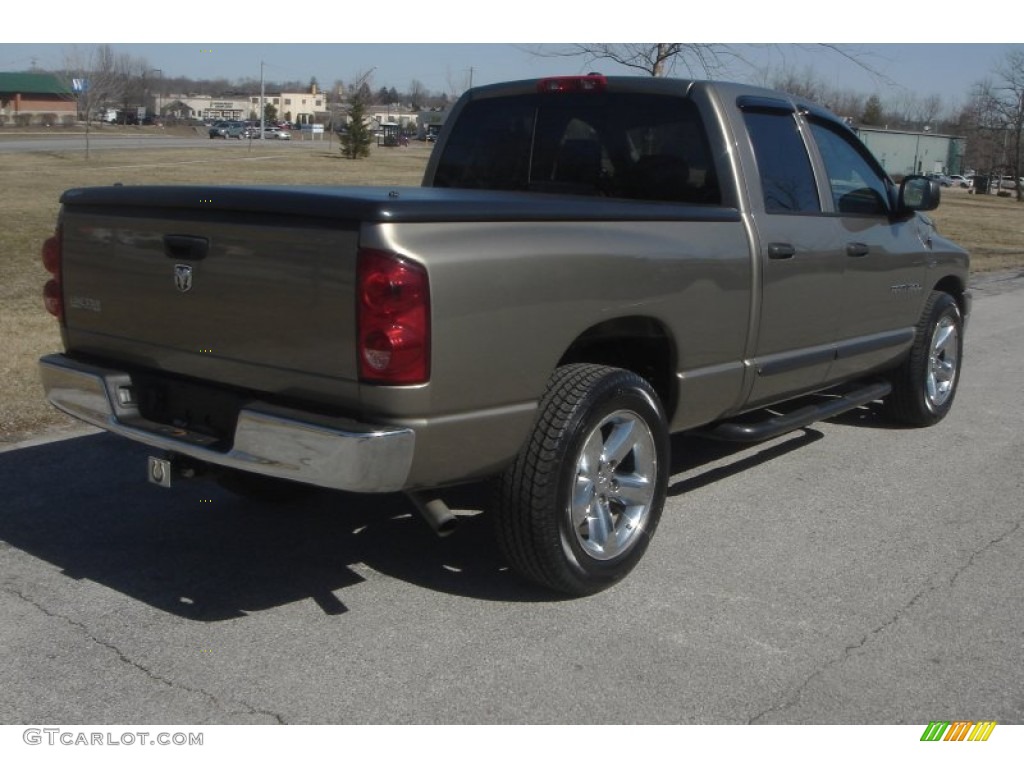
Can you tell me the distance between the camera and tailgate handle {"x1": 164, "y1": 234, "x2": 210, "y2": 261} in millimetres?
3959

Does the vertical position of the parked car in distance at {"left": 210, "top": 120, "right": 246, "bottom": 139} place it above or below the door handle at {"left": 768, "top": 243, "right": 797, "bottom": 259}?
above

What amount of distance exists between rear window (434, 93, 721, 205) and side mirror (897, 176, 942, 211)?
65.6 inches

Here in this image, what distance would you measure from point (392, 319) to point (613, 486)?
4.46 feet

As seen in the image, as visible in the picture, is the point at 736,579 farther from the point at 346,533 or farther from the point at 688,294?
the point at 346,533

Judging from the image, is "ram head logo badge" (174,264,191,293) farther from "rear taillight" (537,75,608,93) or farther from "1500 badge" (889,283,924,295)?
"1500 badge" (889,283,924,295)

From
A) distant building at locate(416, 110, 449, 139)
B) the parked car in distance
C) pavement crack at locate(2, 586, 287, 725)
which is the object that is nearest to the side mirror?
distant building at locate(416, 110, 449, 139)

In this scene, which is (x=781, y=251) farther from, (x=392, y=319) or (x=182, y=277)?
(x=182, y=277)

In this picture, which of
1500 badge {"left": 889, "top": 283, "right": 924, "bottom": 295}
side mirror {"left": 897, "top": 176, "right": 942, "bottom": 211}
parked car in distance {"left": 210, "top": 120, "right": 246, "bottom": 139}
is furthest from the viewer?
parked car in distance {"left": 210, "top": 120, "right": 246, "bottom": 139}

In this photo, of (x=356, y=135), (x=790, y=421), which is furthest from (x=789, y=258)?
(x=356, y=135)

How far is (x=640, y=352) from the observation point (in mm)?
4883

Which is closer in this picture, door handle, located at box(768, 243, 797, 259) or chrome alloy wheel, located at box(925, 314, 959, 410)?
door handle, located at box(768, 243, 797, 259)
